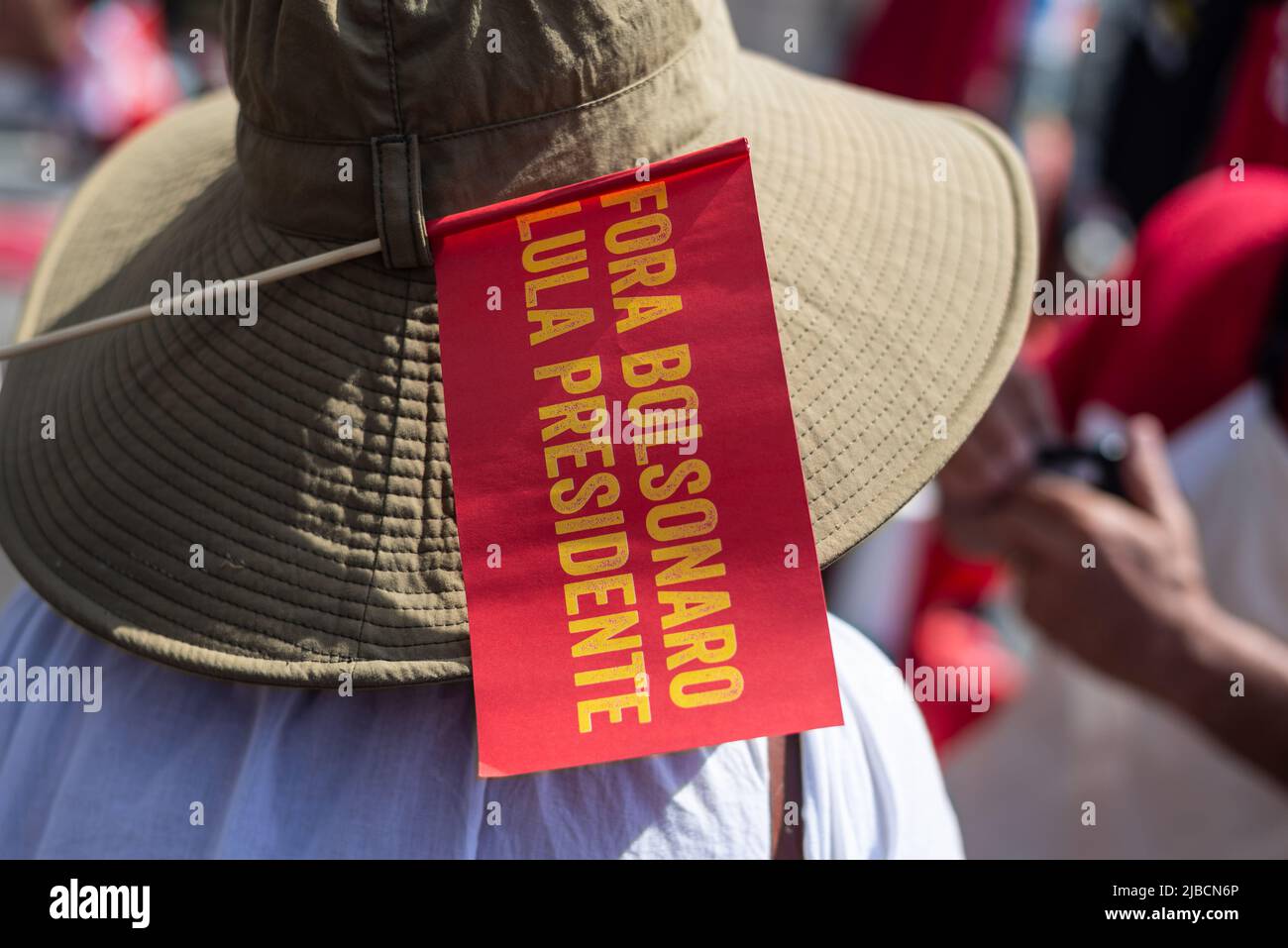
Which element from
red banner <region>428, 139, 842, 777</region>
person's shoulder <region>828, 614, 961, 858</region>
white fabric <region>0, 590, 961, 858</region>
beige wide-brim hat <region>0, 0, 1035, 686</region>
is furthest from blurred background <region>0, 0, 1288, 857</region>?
white fabric <region>0, 590, 961, 858</region>

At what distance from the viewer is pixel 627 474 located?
2.69 ft

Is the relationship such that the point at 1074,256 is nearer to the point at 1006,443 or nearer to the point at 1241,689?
the point at 1006,443

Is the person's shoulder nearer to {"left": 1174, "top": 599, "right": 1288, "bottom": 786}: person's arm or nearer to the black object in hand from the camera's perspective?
{"left": 1174, "top": 599, "right": 1288, "bottom": 786}: person's arm

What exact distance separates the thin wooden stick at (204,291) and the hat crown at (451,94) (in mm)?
31

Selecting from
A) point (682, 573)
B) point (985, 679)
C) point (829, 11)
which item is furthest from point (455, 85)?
point (829, 11)

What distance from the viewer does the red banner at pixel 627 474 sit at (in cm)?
79

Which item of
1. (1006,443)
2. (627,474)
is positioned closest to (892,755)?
(627,474)

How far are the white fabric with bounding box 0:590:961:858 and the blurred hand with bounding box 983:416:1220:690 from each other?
728 mm

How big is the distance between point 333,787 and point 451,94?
0.53 metres

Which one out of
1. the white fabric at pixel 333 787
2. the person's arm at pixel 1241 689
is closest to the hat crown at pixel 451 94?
the white fabric at pixel 333 787

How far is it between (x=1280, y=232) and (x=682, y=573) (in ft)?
4.36

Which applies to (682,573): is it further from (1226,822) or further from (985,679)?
(985,679)

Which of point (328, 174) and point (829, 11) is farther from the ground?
point (829, 11)

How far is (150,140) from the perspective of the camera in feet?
4.64
